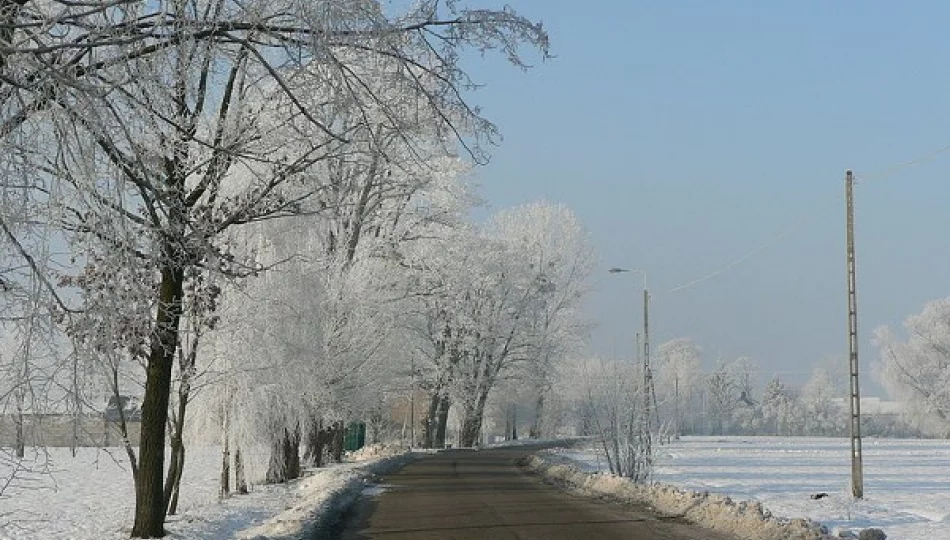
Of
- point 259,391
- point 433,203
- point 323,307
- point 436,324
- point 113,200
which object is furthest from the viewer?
point 436,324

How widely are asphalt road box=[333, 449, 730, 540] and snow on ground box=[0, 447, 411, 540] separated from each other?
0.97 m

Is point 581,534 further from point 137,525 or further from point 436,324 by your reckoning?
point 436,324

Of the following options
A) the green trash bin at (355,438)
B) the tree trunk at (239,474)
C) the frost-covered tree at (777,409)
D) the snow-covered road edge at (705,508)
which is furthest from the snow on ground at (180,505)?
the frost-covered tree at (777,409)

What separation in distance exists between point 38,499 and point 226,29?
3019 cm

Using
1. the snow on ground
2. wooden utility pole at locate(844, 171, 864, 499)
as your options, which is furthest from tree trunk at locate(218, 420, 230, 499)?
wooden utility pole at locate(844, 171, 864, 499)

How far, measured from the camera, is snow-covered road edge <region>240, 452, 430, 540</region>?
17.2 metres

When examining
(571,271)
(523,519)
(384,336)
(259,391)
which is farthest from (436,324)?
(523,519)

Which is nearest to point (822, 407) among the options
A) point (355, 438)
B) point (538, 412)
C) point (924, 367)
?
point (924, 367)

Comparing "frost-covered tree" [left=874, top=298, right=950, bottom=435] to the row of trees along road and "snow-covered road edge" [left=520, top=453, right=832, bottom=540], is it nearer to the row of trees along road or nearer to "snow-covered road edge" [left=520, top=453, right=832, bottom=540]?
"snow-covered road edge" [left=520, top=453, right=832, bottom=540]

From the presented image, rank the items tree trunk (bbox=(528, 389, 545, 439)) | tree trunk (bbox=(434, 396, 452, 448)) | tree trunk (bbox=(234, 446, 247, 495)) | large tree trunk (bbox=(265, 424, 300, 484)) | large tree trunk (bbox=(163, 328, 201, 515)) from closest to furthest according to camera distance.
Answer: large tree trunk (bbox=(163, 328, 201, 515))
tree trunk (bbox=(234, 446, 247, 495))
large tree trunk (bbox=(265, 424, 300, 484))
tree trunk (bbox=(434, 396, 452, 448))
tree trunk (bbox=(528, 389, 545, 439))

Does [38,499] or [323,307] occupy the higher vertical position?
[323,307]

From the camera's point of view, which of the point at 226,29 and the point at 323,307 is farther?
the point at 323,307

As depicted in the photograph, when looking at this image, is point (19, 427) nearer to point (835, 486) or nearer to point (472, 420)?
point (835, 486)

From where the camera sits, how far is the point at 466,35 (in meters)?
7.90
